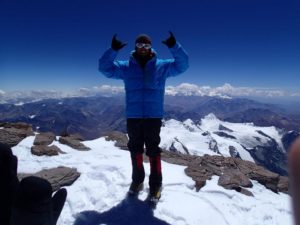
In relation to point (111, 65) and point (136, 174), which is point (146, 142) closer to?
point (136, 174)

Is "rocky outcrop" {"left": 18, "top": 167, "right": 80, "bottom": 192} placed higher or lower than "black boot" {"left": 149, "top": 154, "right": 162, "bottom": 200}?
lower

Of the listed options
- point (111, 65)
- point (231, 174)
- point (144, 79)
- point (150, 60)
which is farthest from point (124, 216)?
point (231, 174)

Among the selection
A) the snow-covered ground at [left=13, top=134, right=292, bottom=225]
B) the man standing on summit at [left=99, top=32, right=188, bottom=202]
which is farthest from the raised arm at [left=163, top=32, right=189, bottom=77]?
the snow-covered ground at [left=13, top=134, right=292, bottom=225]

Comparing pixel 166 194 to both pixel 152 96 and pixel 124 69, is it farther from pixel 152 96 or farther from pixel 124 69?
pixel 124 69

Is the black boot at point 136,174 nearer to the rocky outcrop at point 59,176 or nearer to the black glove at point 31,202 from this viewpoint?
the rocky outcrop at point 59,176

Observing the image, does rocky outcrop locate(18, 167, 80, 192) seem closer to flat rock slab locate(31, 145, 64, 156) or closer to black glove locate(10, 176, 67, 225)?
flat rock slab locate(31, 145, 64, 156)

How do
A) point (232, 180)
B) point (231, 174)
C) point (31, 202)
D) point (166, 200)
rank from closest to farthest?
point (31, 202) → point (166, 200) → point (232, 180) → point (231, 174)

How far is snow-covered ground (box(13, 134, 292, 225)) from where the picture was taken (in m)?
6.56

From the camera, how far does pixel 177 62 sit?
265 inches

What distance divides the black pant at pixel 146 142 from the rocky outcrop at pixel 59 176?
2.03m

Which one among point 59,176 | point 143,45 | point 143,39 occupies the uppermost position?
point 143,39

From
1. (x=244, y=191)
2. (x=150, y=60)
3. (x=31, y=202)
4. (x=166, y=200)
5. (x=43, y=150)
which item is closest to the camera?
(x=31, y=202)

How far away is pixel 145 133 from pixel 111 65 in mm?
1867

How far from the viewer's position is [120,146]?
12.9 m
